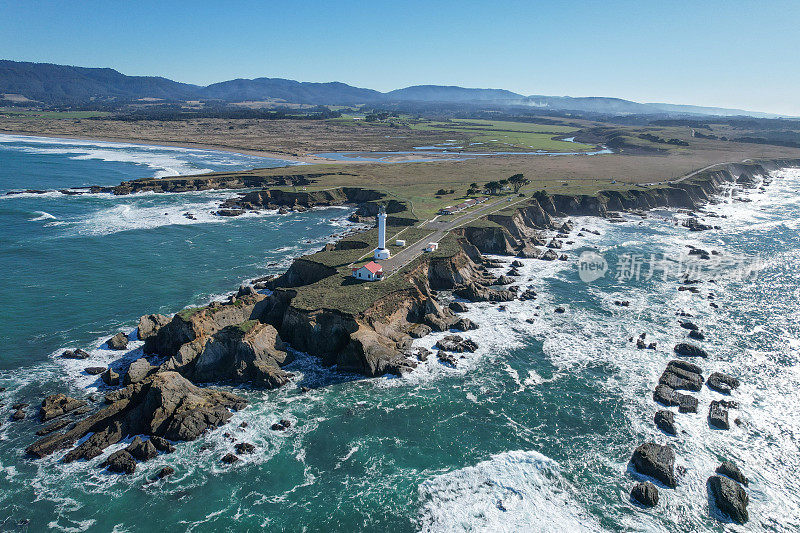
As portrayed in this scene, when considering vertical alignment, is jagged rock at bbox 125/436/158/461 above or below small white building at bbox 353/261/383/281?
below

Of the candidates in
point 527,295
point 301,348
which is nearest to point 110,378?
point 301,348

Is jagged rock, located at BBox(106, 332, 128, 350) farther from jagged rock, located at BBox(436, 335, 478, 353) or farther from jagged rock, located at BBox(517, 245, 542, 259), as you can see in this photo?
jagged rock, located at BBox(517, 245, 542, 259)

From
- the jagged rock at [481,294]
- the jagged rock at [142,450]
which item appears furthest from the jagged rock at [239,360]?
the jagged rock at [481,294]

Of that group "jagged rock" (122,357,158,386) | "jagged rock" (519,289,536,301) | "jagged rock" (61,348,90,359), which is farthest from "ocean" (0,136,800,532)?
"jagged rock" (122,357,158,386)

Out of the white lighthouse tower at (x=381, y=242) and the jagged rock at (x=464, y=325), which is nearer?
the jagged rock at (x=464, y=325)

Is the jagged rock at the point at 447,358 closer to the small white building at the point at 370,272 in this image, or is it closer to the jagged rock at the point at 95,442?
the small white building at the point at 370,272
